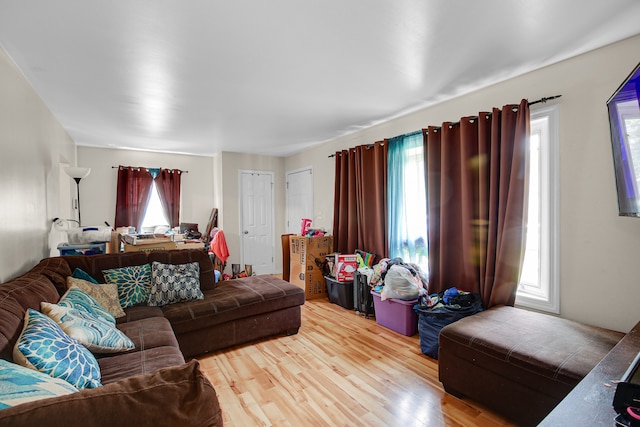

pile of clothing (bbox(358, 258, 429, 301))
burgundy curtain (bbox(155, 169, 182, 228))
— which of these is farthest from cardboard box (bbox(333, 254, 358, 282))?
burgundy curtain (bbox(155, 169, 182, 228))

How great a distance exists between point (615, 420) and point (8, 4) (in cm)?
314

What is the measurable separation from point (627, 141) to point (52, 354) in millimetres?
2936

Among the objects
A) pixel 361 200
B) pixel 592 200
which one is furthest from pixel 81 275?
pixel 592 200

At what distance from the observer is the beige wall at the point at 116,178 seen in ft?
16.4

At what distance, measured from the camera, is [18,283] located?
5.77 ft

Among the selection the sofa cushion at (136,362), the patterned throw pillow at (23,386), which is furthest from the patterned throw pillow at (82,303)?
the patterned throw pillow at (23,386)

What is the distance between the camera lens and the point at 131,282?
105 inches

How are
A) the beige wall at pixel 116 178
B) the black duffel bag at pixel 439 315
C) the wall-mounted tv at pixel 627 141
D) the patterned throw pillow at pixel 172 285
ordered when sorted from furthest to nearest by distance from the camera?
the beige wall at pixel 116 178
the patterned throw pillow at pixel 172 285
the black duffel bag at pixel 439 315
the wall-mounted tv at pixel 627 141

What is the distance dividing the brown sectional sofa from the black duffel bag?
126 centimetres

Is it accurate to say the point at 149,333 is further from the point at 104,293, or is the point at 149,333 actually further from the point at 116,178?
the point at 116,178

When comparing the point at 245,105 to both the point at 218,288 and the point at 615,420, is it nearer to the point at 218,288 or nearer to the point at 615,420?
the point at 218,288

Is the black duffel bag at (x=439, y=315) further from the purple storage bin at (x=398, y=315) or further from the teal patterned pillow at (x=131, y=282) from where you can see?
the teal patterned pillow at (x=131, y=282)

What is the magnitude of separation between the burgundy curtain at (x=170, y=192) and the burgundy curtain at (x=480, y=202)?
177 inches

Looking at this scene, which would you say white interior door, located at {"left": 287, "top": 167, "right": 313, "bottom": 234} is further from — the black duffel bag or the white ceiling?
the black duffel bag
